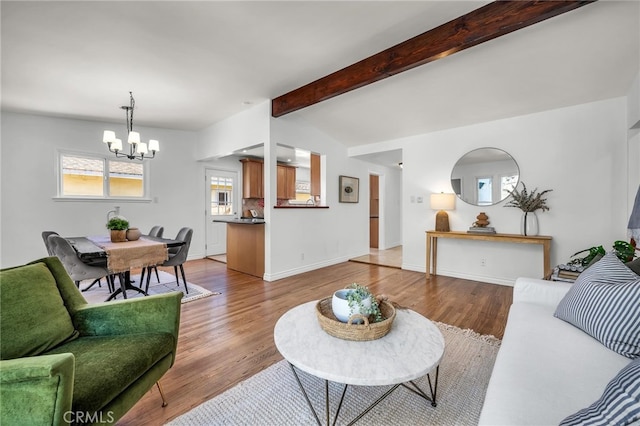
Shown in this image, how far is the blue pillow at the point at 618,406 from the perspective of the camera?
2.13 feet

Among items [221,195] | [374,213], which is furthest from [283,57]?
[374,213]

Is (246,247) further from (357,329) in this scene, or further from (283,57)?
(357,329)

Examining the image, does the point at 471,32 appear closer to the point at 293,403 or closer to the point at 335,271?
the point at 293,403

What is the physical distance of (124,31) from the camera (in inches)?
93.5

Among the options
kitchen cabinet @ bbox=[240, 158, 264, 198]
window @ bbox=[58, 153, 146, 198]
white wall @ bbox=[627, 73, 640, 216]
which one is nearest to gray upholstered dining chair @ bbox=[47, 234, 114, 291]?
window @ bbox=[58, 153, 146, 198]

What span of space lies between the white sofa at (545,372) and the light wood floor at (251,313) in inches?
41.9

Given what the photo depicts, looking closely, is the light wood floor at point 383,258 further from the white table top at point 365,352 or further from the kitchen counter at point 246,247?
the white table top at point 365,352

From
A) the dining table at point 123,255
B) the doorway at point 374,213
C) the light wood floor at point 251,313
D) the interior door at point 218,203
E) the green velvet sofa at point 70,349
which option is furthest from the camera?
the doorway at point 374,213

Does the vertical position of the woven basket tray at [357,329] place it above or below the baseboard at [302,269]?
above

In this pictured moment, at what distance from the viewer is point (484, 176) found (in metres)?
4.04

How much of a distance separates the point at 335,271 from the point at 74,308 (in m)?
3.59

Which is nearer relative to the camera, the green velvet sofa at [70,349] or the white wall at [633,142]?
the green velvet sofa at [70,349]

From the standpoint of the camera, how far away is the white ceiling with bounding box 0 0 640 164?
2195 mm

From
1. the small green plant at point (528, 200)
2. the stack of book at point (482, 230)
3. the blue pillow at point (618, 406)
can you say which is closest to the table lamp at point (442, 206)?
the stack of book at point (482, 230)
